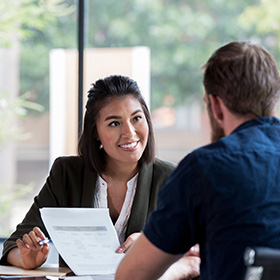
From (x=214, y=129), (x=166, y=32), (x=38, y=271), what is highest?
(x=166, y=32)

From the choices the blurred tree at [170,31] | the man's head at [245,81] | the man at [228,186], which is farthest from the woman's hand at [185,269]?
the blurred tree at [170,31]

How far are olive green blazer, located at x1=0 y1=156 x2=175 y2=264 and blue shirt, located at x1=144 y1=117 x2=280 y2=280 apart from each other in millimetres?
816

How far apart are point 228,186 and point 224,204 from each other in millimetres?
38

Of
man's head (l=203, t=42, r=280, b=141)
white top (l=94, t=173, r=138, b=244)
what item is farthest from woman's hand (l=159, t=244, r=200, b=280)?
man's head (l=203, t=42, r=280, b=141)

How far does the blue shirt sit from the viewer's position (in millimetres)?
1188

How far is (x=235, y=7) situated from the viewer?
18.6 feet

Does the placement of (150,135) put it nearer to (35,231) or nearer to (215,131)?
(35,231)

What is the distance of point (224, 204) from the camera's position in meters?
1.19

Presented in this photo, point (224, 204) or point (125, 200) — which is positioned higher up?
point (224, 204)

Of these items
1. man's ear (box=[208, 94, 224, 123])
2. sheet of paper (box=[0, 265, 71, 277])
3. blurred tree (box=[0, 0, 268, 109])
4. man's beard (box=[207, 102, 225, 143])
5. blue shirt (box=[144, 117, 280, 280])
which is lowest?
sheet of paper (box=[0, 265, 71, 277])

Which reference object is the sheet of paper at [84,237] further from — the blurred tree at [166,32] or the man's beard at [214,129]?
the blurred tree at [166,32]

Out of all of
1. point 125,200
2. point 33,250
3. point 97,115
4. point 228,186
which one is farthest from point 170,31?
point 228,186

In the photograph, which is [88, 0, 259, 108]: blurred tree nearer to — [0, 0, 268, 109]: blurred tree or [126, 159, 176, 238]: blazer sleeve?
[0, 0, 268, 109]: blurred tree

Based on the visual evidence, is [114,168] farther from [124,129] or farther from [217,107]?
[217,107]
